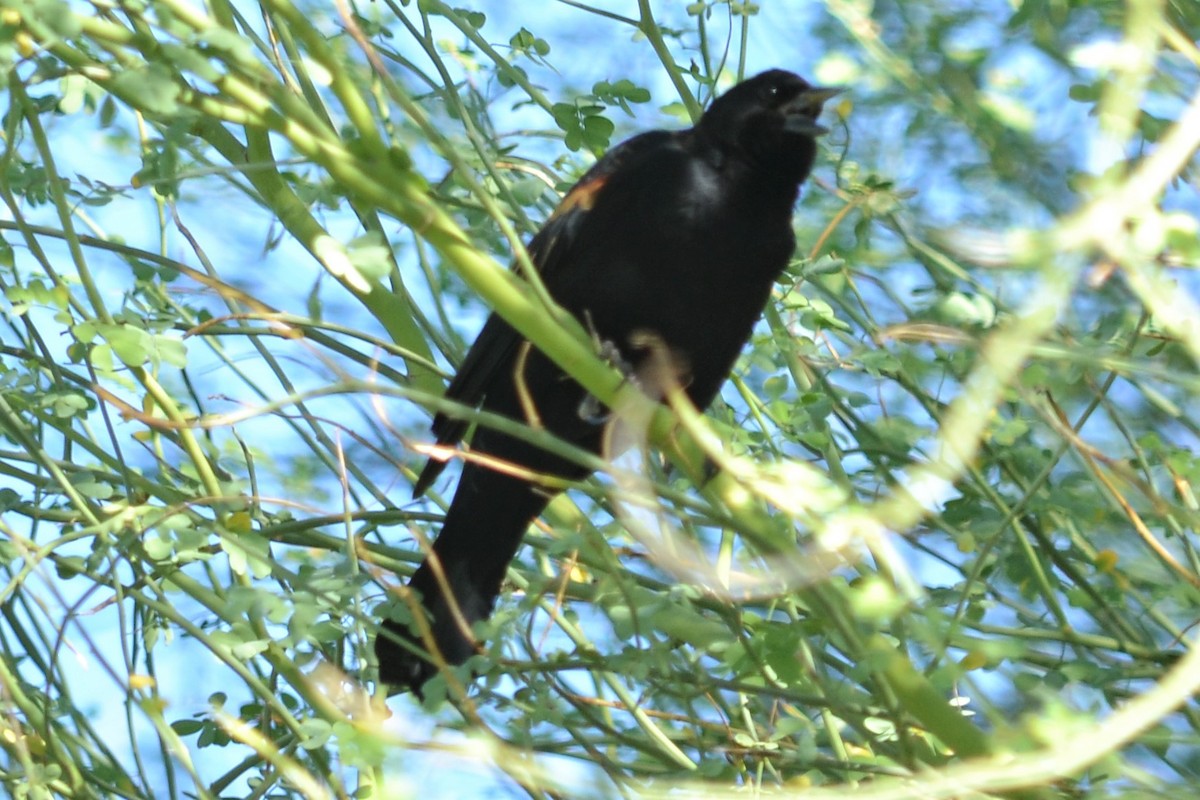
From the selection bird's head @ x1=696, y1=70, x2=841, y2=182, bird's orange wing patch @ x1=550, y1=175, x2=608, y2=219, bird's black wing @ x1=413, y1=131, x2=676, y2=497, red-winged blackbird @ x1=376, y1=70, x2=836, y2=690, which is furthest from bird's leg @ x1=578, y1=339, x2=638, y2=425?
bird's head @ x1=696, y1=70, x2=841, y2=182

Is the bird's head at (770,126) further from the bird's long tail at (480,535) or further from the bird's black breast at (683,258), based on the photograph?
the bird's long tail at (480,535)

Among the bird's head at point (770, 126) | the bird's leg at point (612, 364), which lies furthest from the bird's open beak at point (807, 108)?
the bird's leg at point (612, 364)

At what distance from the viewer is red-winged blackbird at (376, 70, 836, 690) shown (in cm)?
318

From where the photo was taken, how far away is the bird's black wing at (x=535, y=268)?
3141mm

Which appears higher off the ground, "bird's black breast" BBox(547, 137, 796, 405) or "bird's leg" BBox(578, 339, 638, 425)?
"bird's black breast" BBox(547, 137, 796, 405)

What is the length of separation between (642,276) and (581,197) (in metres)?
0.22

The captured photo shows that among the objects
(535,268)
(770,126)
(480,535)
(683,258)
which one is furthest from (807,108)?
(480,535)

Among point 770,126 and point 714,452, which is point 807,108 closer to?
point 770,126

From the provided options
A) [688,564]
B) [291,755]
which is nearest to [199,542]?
[291,755]

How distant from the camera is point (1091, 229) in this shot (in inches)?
55.2

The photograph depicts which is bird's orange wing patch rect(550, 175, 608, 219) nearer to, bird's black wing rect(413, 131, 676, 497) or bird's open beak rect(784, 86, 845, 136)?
bird's black wing rect(413, 131, 676, 497)

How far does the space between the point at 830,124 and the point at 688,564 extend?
1683 mm

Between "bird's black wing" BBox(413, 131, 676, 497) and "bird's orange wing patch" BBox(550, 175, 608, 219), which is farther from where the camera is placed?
"bird's orange wing patch" BBox(550, 175, 608, 219)

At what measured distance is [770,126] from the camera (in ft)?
10.9
